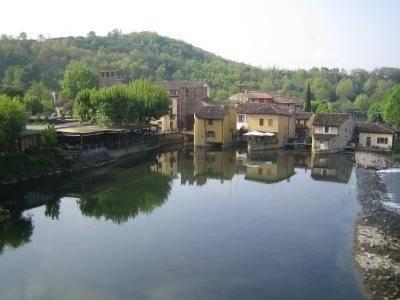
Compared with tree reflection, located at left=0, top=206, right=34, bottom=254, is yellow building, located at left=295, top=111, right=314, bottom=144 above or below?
above

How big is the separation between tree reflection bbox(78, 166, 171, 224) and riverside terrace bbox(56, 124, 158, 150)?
18.5 ft

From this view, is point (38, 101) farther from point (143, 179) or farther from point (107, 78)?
point (143, 179)

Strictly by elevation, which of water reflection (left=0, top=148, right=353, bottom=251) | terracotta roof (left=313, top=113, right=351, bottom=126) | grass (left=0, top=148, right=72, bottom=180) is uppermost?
terracotta roof (left=313, top=113, right=351, bottom=126)

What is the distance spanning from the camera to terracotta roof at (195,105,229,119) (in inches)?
1972

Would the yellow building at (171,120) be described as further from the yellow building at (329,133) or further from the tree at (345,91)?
the tree at (345,91)

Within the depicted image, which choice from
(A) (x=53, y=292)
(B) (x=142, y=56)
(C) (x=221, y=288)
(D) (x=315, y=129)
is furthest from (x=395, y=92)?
(B) (x=142, y=56)

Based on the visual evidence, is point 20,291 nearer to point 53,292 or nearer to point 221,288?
point 53,292

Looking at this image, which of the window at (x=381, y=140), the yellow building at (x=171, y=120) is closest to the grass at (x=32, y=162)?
the yellow building at (x=171, y=120)

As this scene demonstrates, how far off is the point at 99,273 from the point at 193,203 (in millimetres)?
10923

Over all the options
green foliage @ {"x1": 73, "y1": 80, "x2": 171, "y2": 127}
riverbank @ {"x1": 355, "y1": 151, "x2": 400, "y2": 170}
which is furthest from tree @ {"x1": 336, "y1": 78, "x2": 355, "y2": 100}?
green foliage @ {"x1": 73, "y1": 80, "x2": 171, "y2": 127}

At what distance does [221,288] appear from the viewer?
50.0ft

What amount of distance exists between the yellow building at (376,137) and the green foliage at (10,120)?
32.3 m

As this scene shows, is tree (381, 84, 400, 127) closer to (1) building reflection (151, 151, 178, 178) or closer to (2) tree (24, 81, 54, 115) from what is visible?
(1) building reflection (151, 151, 178, 178)

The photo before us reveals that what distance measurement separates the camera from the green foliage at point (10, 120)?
100 feet
